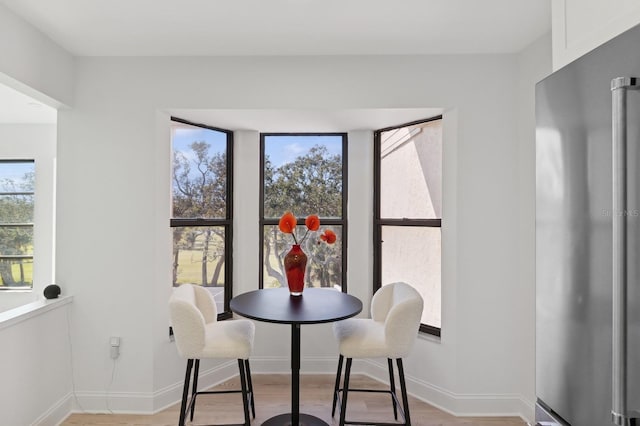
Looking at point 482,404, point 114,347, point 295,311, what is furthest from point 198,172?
point 482,404

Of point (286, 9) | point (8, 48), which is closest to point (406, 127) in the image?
point (286, 9)

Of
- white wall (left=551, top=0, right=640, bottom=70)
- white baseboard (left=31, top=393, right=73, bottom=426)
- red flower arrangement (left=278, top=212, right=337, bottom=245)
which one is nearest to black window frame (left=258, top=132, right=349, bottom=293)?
red flower arrangement (left=278, top=212, right=337, bottom=245)

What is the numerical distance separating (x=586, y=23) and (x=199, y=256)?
9.30ft

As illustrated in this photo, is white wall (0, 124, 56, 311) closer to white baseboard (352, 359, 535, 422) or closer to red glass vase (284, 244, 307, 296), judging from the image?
red glass vase (284, 244, 307, 296)

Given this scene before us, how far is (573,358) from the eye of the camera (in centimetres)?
105

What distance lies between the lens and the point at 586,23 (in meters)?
1.17

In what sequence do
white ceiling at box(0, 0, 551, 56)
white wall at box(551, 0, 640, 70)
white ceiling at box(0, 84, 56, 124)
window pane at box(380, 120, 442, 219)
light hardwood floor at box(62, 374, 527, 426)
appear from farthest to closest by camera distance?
white ceiling at box(0, 84, 56, 124), window pane at box(380, 120, 442, 219), light hardwood floor at box(62, 374, 527, 426), white ceiling at box(0, 0, 551, 56), white wall at box(551, 0, 640, 70)

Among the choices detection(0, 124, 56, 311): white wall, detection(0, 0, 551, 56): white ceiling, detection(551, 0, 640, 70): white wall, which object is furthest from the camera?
detection(0, 124, 56, 311): white wall

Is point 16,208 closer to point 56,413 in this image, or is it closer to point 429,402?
point 56,413

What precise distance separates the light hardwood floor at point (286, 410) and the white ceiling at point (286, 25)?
2.41 meters

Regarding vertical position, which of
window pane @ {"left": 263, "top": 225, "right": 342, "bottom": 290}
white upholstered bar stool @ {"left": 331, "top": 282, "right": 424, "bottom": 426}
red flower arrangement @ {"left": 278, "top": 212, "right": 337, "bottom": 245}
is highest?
red flower arrangement @ {"left": 278, "top": 212, "right": 337, "bottom": 245}

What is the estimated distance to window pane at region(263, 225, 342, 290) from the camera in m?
3.46

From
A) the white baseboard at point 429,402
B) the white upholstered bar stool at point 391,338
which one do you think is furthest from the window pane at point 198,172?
the white upholstered bar stool at point 391,338

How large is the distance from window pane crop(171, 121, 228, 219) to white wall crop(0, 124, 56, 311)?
7.54 feet
